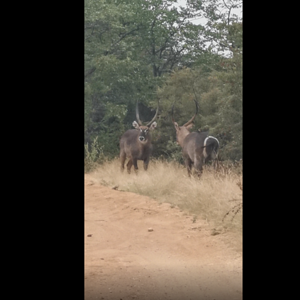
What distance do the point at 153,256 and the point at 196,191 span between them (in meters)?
2.71

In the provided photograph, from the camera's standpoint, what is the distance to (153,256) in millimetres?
5566

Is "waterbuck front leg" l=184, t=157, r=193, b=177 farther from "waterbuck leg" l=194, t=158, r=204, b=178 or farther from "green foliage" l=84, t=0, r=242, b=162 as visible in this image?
"green foliage" l=84, t=0, r=242, b=162

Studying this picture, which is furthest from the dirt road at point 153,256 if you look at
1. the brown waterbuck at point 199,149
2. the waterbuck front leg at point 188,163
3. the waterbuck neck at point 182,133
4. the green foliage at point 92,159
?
the green foliage at point 92,159

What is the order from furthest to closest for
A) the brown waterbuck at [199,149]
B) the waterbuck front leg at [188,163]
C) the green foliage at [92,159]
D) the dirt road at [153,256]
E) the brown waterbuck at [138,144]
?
the green foliage at [92,159] → the brown waterbuck at [138,144] → the waterbuck front leg at [188,163] → the brown waterbuck at [199,149] → the dirt road at [153,256]

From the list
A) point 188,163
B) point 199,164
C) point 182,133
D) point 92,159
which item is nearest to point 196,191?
point 199,164

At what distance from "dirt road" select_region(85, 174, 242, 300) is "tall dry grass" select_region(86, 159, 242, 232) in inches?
9.1

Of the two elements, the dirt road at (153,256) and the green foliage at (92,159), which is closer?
the dirt road at (153,256)

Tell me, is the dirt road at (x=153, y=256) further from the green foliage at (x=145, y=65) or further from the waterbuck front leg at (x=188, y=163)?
the green foliage at (x=145, y=65)

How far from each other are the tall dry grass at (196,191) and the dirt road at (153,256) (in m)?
0.23

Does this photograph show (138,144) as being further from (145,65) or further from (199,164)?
(145,65)

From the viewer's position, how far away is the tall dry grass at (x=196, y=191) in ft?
22.5
